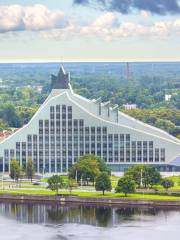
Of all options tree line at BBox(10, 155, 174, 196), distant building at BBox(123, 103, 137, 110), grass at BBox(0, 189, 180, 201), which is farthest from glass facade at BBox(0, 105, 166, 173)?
distant building at BBox(123, 103, 137, 110)

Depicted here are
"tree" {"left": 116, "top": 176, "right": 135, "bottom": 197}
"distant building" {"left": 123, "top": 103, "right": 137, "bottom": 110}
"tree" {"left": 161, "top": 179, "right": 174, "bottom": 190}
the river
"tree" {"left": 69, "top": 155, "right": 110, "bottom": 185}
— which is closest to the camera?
the river

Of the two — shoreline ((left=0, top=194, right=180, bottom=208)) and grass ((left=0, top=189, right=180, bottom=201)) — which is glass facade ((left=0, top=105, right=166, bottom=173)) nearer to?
grass ((left=0, top=189, right=180, bottom=201))

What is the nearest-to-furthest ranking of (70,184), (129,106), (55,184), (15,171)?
1. (55,184)
2. (70,184)
3. (15,171)
4. (129,106)

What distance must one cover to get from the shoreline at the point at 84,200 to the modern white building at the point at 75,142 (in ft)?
35.4

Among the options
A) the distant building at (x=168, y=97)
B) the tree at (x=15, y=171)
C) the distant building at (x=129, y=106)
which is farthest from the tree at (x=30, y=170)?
the distant building at (x=168, y=97)

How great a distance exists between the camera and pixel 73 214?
57.9m

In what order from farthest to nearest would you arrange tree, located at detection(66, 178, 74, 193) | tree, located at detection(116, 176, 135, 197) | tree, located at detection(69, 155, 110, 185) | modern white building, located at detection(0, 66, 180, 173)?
modern white building, located at detection(0, 66, 180, 173) → tree, located at detection(69, 155, 110, 185) → tree, located at detection(66, 178, 74, 193) → tree, located at detection(116, 176, 135, 197)

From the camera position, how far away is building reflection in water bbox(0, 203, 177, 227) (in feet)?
184

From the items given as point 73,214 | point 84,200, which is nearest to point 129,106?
point 84,200

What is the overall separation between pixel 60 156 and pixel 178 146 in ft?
22.9

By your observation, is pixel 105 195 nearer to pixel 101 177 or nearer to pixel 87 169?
pixel 101 177

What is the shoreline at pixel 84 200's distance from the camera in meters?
59.9

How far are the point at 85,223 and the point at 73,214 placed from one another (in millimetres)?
2814

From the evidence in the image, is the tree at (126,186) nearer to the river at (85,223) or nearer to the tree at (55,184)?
the river at (85,223)
